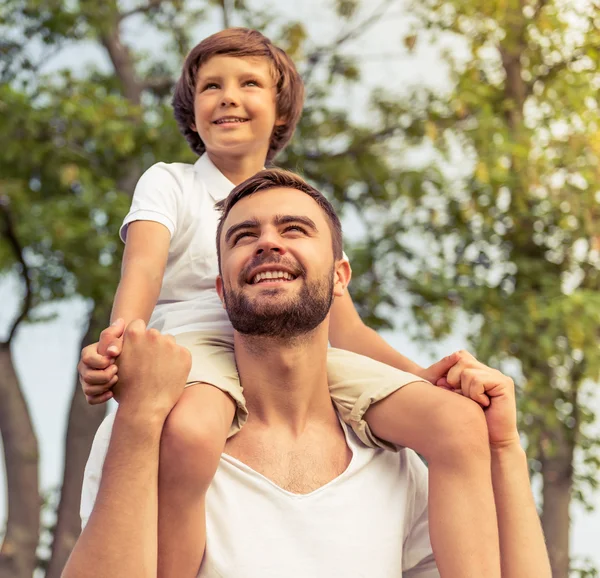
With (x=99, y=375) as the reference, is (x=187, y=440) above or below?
below

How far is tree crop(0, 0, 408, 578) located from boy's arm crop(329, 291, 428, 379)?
526cm

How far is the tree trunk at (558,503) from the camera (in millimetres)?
8281

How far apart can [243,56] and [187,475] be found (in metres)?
1.49

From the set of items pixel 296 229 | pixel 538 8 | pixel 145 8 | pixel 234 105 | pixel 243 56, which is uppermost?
pixel 145 8

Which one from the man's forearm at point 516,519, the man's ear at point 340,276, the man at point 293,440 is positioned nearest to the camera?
the man at point 293,440

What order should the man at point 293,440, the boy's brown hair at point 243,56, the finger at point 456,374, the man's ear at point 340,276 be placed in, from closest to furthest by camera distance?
the man at point 293,440 < the finger at point 456,374 < the man's ear at point 340,276 < the boy's brown hair at point 243,56

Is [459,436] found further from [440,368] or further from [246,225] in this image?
[246,225]

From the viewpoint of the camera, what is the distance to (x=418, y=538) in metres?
2.62

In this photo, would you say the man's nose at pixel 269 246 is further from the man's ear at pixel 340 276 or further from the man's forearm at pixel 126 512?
the man's forearm at pixel 126 512

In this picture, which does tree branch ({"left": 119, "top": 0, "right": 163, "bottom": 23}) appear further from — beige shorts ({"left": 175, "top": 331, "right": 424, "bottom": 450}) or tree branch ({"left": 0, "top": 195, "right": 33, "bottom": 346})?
beige shorts ({"left": 175, "top": 331, "right": 424, "bottom": 450})

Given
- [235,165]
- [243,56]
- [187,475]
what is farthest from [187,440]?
[243,56]

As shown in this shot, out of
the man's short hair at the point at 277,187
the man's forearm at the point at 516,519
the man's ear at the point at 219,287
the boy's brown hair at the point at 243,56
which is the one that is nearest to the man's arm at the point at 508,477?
the man's forearm at the point at 516,519

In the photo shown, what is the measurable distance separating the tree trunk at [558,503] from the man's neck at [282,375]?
20.5ft

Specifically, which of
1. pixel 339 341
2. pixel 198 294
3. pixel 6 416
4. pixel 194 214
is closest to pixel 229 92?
pixel 194 214
